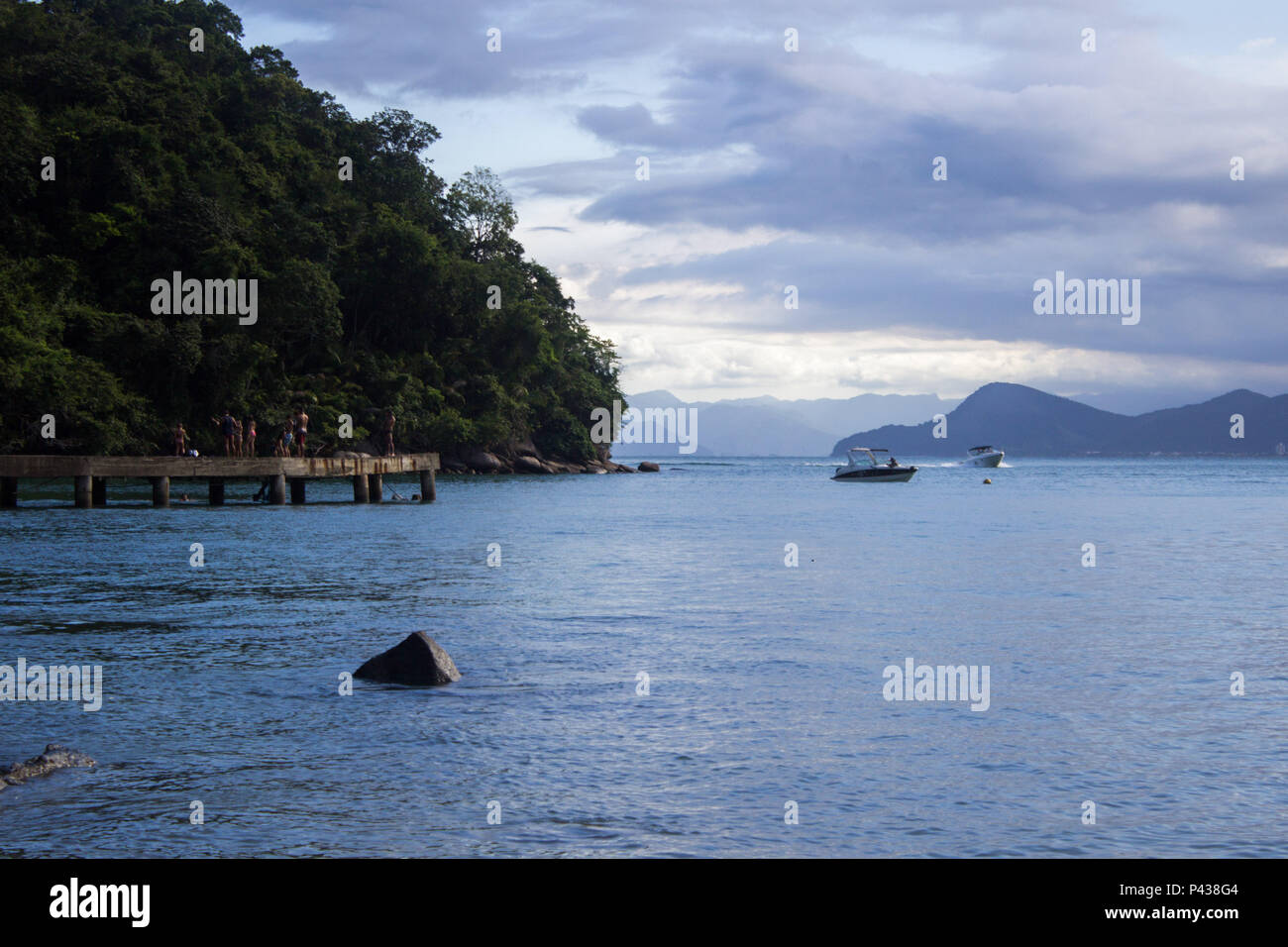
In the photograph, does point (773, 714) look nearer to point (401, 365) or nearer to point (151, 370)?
point (151, 370)

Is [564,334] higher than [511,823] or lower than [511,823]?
higher

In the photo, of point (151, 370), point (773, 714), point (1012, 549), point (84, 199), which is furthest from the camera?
point (84, 199)

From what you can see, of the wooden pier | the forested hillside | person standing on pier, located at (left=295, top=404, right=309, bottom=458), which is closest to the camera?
the wooden pier

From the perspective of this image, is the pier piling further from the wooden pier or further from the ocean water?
the ocean water

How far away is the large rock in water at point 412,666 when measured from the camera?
Answer: 13.9 meters

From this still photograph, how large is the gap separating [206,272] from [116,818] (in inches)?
2641

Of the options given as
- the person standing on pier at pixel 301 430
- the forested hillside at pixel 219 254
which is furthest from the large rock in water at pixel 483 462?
the person standing on pier at pixel 301 430

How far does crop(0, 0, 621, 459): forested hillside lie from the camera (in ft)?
212

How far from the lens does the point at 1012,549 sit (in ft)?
117

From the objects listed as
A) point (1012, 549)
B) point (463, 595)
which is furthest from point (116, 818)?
point (1012, 549)

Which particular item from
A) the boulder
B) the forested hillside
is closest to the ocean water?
the forested hillside

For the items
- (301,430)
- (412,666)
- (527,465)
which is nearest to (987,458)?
(527,465)

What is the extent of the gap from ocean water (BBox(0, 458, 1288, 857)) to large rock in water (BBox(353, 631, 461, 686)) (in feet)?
1.07

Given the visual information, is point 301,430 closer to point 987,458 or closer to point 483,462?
point 483,462
